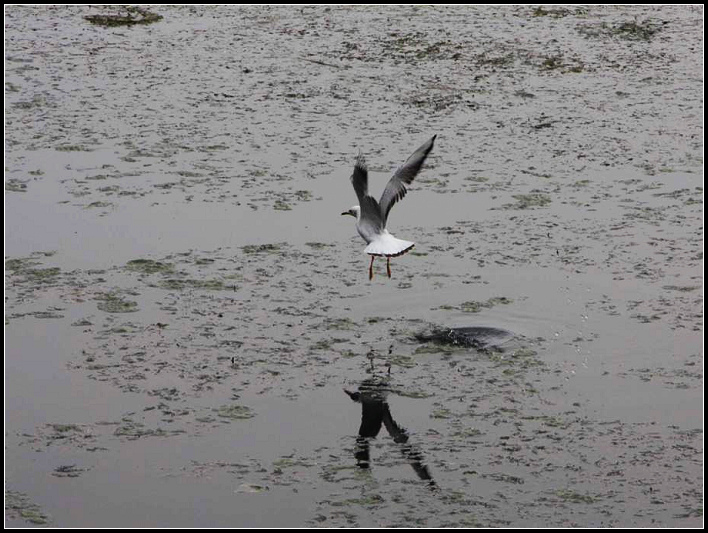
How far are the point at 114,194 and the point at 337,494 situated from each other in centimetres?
673

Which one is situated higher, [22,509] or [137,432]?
[137,432]

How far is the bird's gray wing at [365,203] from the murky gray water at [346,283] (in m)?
A: 0.55

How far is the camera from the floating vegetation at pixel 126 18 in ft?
72.7

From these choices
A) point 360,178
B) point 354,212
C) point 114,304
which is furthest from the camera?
point 354,212

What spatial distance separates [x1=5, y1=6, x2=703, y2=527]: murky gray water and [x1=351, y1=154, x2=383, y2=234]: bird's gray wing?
1.82ft

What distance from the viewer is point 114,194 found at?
14.4 metres

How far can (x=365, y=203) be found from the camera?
12.2 m

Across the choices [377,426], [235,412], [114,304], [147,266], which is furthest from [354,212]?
[377,426]

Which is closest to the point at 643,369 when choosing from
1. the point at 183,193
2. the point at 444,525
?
the point at 444,525

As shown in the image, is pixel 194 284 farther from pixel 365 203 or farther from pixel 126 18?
pixel 126 18

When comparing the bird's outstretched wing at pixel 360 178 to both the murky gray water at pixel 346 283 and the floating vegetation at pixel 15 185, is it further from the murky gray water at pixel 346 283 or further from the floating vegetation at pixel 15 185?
the floating vegetation at pixel 15 185

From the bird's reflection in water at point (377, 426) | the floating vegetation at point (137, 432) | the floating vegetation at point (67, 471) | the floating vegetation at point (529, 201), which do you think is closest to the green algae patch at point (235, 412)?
the floating vegetation at point (137, 432)

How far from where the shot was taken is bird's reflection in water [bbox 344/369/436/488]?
29.8ft

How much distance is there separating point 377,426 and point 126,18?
1462 cm
